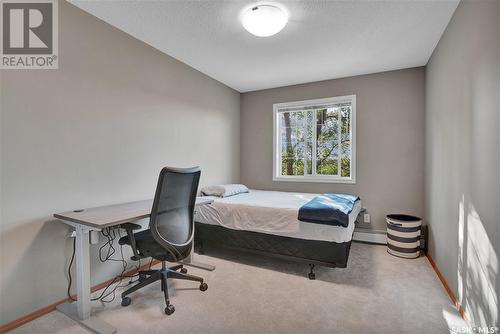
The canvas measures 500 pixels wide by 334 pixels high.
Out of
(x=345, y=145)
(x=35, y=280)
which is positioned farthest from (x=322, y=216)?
(x=35, y=280)

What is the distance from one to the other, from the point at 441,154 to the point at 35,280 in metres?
3.78

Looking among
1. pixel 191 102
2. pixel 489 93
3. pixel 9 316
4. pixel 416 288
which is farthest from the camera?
pixel 191 102

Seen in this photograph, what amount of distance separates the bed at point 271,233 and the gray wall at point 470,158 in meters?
0.84

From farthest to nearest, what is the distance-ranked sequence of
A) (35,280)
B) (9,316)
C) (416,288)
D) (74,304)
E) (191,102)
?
(191,102) → (416,288) → (74,304) → (35,280) → (9,316)

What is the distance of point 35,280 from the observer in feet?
5.97

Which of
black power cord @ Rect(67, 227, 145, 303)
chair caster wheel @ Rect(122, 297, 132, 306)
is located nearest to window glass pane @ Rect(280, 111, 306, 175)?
black power cord @ Rect(67, 227, 145, 303)

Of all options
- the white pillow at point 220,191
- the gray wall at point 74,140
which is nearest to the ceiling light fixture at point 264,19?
the gray wall at point 74,140

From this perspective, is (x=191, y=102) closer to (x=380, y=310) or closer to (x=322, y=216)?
(x=322, y=216)

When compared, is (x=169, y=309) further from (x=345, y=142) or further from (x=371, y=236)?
(x=345, y=142)

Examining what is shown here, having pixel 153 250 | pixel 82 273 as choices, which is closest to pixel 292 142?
pixel 153 250

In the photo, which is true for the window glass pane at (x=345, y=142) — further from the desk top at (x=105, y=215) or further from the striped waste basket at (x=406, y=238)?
the desk top at (x=105, y=215)

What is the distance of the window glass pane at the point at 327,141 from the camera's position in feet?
12.6

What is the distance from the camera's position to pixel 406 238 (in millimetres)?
2910

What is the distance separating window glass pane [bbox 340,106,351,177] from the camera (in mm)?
3737
